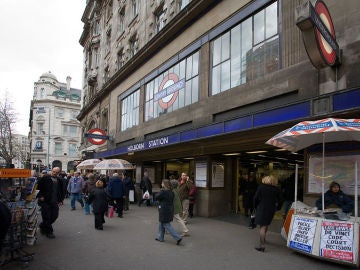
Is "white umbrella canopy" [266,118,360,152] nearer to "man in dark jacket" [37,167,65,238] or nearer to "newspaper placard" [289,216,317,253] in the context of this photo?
"newspaper placard" [289,216,317,253]

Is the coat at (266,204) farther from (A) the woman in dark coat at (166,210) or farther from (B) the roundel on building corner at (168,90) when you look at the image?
(B) the roundel on building corner at (168,90)

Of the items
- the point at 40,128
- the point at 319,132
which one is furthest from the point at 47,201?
the point at 40,128

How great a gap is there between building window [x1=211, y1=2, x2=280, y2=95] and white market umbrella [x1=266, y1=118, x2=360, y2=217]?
10.3ft

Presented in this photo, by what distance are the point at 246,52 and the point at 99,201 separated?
7258mm

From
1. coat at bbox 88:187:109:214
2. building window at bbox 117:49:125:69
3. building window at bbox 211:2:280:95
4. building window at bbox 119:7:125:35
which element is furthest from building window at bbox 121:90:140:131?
coat at bbox 88:187:109:214

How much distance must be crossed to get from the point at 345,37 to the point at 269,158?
22.9 ft

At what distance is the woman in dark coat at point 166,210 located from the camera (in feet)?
26.0

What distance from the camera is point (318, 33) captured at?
7000mm

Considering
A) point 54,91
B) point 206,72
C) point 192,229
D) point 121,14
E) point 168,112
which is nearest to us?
point 192,229

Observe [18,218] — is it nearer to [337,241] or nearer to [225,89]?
[337,241]

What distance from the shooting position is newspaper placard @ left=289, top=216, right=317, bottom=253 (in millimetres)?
6710

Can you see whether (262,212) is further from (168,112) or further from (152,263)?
(168,112)

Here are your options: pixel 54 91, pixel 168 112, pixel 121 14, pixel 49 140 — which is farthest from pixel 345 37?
pixel 54 91

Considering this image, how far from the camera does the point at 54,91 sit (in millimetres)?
75438
